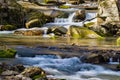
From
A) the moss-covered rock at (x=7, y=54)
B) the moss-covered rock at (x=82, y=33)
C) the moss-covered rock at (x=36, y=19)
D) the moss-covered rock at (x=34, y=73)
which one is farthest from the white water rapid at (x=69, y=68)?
the moss-covered rock at (x=36, y=19)

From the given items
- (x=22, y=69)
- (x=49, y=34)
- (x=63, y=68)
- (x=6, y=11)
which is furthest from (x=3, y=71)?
(x=6, y=11)

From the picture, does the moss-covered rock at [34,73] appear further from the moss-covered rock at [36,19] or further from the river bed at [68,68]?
the moss-covered rock at [36,19]

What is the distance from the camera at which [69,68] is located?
21.8 meters

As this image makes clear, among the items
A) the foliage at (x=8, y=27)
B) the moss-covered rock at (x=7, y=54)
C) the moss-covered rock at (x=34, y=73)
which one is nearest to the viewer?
the moss-covered rock at (x=34, y=73)

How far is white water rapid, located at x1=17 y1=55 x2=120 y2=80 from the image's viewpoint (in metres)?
19.6

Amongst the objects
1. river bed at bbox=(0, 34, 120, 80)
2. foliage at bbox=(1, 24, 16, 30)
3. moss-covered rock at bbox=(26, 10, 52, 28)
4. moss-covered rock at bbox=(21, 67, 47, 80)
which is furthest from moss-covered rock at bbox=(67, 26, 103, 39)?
moss-covered rock at bbox=(21, 67, 47, 80)

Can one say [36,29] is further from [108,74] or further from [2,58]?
[108,74]

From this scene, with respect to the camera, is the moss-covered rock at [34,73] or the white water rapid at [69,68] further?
the white water rapid at [69,68]

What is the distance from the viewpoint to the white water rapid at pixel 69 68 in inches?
773

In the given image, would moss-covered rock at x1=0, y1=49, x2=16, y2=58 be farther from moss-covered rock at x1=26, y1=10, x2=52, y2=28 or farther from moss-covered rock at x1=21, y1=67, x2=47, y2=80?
moss-covered rock at x1=26, y1=10, x2=52, y2=28

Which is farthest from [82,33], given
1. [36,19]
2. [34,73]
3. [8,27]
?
[34,73]

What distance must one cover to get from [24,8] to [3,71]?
3587cm

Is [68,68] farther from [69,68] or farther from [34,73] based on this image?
[34,73]

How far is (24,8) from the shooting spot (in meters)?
53.6
